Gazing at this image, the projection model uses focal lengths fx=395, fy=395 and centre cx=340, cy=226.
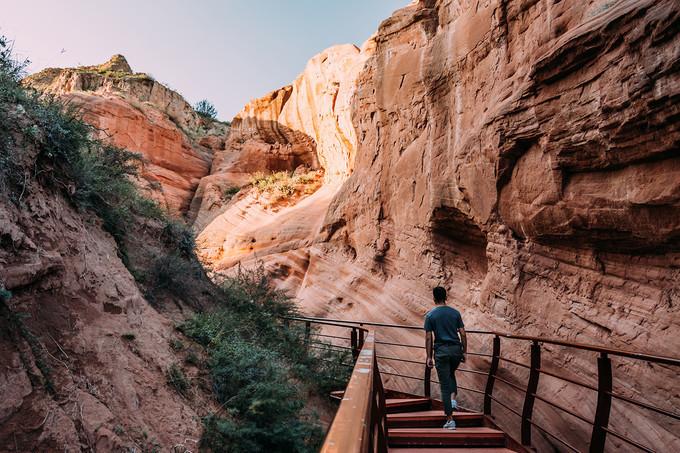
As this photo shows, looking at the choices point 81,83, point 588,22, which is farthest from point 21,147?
point 81,83

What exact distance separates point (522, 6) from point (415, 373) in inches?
281

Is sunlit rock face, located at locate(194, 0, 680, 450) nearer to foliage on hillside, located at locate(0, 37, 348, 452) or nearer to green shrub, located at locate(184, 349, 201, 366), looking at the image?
foliage on hillside, located at locate(0, 37, 348, 452)

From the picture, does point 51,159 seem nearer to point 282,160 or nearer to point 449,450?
point 449,450

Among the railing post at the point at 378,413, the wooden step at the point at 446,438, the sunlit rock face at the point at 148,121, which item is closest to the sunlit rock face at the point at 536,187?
the wooden step at the point at 446,438

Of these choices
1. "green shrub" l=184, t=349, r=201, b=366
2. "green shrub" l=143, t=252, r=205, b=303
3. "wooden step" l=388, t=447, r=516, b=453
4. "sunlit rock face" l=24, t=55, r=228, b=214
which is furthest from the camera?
"sunlit rock face" l=24, t=55, r=228, b=214

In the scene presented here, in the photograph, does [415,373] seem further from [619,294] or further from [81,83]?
[81,83]

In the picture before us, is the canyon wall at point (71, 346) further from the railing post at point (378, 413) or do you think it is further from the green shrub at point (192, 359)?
the railing post at point (378, 413)

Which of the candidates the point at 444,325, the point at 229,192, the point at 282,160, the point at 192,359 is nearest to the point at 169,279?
the point at 192,359

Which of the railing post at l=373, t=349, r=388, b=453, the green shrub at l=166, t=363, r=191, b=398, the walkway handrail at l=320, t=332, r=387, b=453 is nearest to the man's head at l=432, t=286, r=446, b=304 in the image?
the railing post at l=373, t=349, r=388, b=453

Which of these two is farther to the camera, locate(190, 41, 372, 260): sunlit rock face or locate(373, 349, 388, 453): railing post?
locate(190, 41, 372, 260): sunlit rock face

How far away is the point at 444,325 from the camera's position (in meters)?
4.48

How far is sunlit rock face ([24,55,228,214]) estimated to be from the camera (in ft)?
70.6

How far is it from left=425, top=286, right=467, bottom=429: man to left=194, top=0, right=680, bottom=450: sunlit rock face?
1808 millimetres

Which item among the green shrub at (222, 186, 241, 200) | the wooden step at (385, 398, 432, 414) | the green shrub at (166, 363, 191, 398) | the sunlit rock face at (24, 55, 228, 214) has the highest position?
the sunlit rock face at (24, 55, 228, 214)
